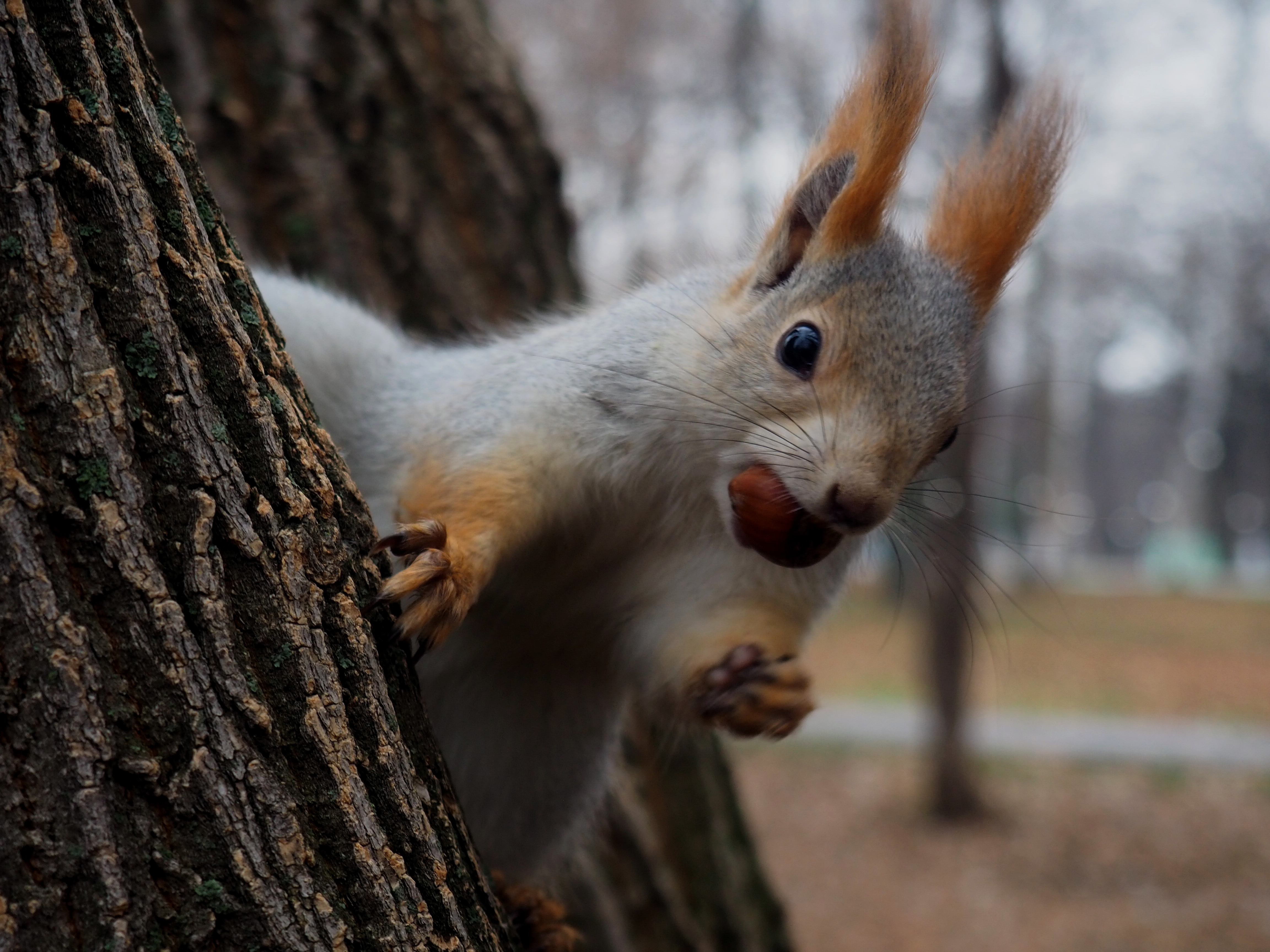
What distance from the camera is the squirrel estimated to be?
5.42 feet

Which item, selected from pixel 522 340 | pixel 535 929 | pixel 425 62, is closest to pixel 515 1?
pixel 425 62

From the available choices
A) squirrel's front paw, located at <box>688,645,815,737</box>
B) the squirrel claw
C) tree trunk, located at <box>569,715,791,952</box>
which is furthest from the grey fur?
tree trunk, located at <box>569,715,791,952</box>

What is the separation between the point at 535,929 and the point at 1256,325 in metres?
10.5

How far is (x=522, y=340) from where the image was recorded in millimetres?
2223

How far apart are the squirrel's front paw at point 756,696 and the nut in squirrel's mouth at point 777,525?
0.19 m

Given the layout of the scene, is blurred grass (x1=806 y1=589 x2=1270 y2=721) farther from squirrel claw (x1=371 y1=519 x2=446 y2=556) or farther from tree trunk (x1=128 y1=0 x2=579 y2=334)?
squirrel claw (x1=371 y1=519 x2=446 y2=556)

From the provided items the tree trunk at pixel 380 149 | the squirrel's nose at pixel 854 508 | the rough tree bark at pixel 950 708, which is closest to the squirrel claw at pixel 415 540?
the squirrel's nose at pixel 854 508

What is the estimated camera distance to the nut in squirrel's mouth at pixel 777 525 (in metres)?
1.61

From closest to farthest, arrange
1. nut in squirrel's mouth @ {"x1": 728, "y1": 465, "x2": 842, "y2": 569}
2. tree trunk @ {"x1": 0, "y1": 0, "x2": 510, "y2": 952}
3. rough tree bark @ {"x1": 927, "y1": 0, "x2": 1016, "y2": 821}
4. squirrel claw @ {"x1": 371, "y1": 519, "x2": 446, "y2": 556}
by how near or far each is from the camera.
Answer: tree trunk @ {"x1": 0, "y1": 0, "x2": 510, "y2": 952}
squirrel claw @ {"x1": 371, "y1": 519, "x2": 446, "y2": 556}
nut in squirrel's mouth @ {"x1": 728, "y1": 465, "x2": 842, "y2": 569}
rough tree bark @ {"x1": 927, "y1": 0, "x2": 1016, "y2": 821}

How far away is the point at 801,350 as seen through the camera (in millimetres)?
1731

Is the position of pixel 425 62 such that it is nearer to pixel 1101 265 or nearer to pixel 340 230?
pixel 340 230

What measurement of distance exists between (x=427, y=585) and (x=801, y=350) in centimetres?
73

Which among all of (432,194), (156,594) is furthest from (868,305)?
(432,194)

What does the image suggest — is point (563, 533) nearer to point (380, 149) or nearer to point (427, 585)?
point (427, 585)
